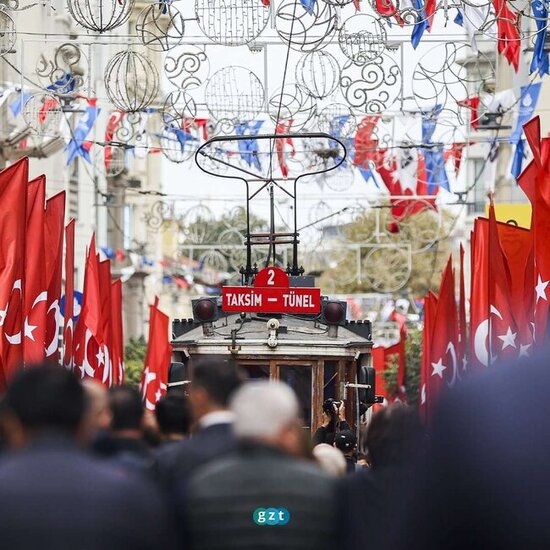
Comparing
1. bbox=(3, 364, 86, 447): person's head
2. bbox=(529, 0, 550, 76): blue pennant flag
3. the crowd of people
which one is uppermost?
bbox=(529, 0, 550, 76): blue pennant flag

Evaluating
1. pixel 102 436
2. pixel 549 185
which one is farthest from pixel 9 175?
pixel 102 436

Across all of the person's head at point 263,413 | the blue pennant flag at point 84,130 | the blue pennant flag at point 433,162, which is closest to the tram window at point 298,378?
the blue pennant flag at point 84,130

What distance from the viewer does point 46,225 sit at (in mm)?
19016

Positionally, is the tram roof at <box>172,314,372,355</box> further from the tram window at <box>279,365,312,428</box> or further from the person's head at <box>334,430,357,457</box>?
the person's head at <box>334,430,357,457</box>

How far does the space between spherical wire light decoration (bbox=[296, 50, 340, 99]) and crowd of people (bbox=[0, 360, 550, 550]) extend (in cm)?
1581

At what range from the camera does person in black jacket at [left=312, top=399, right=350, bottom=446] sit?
626 inches

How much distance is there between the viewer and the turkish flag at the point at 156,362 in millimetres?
24875

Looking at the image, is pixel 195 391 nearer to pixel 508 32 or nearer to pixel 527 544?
pixel 527 544

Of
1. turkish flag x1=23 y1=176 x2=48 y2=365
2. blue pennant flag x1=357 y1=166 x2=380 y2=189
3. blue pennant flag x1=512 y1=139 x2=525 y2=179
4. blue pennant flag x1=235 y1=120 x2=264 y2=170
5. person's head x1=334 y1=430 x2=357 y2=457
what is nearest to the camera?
person's head x1=334 y1=430 x2=357 y2=457

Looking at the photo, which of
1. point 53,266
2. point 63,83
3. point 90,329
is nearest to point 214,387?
point 53,266

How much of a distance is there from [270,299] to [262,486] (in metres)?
11.5

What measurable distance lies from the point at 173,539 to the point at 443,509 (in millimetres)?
1013

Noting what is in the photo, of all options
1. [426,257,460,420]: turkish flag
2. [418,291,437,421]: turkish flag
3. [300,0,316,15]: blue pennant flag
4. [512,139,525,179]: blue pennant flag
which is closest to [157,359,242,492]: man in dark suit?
[300,0,316,15]: blue pennant flag

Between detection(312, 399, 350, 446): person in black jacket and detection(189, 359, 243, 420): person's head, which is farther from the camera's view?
detection(312, 399, 350, 446): person in black jacket
